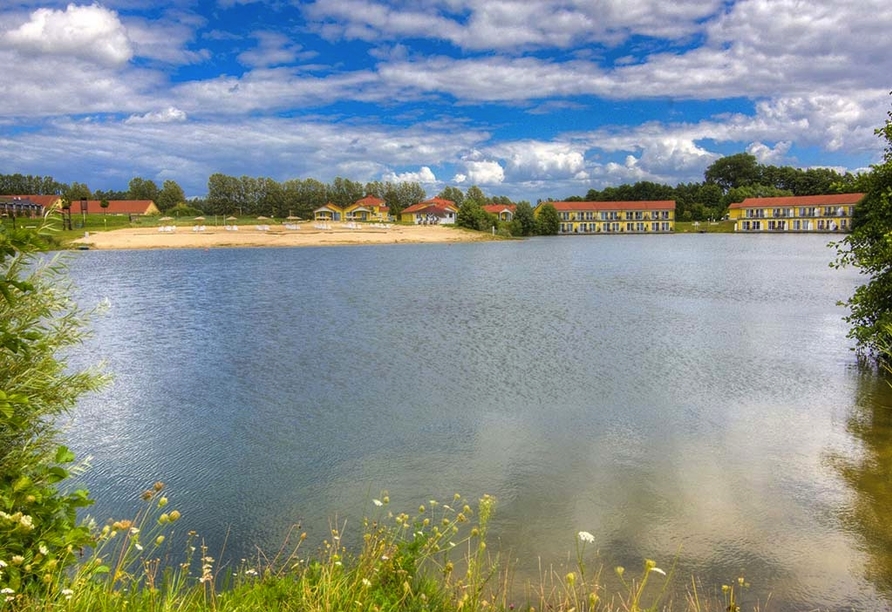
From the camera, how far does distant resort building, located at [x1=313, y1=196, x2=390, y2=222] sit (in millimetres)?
130900

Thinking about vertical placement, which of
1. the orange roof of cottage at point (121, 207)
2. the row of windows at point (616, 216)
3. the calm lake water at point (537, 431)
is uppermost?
the orange roof of cottage at point (121, 207)

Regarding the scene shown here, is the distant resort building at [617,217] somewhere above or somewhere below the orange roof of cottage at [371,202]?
below

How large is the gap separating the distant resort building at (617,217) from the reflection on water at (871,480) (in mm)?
122764

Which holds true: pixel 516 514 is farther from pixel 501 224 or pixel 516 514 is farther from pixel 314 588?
pixel 501 224

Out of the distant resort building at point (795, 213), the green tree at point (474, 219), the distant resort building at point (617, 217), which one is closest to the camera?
the green tree at point (474, 219)

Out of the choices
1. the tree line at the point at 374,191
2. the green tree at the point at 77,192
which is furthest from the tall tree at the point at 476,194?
the green tree at the point at 77,192

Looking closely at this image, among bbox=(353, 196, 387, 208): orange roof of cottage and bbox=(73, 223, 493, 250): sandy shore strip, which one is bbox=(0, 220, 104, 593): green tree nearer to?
bbox=(73, 223, 493, 250): sandy shore strip

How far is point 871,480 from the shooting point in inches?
372

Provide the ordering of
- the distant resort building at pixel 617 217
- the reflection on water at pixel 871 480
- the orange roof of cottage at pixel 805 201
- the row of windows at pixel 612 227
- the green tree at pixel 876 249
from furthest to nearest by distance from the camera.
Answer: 1. the row of windows at pixel 612 227
2. the distant resort building at pixel 617 217
3. the orange roof of cottage at pixel 805 201
4. the green tree at pixel 876 249
5. the reflection on water at pixel 871 480

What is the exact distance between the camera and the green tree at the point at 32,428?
157 inches

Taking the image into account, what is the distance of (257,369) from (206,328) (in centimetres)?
800

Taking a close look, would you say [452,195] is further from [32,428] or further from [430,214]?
[32,428]

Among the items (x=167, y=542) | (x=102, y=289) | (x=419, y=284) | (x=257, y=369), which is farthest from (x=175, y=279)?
(x=167, y=542)

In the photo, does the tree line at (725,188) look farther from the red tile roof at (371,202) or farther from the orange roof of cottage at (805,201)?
the red tile roof at (371,202)
